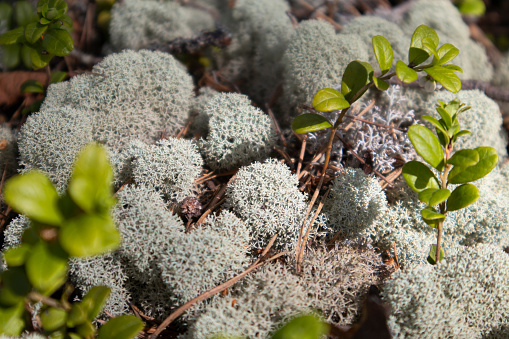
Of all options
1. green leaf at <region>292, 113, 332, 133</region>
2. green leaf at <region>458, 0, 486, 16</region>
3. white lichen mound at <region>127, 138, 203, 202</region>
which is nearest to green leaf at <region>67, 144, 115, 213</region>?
white lichen mound at <region>127, 138, 203, 202</region>

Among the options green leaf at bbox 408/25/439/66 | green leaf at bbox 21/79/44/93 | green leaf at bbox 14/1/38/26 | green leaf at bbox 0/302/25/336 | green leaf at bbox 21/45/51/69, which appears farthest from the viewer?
green leaf at bbox 21/79/44/93

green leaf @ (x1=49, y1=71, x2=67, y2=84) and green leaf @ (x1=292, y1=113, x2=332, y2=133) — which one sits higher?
green leaf @ (x1=292, y1=113, x2=332, y2=133)

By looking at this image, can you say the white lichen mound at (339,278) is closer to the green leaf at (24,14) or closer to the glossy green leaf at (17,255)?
the glossy green leaf at (17,255)

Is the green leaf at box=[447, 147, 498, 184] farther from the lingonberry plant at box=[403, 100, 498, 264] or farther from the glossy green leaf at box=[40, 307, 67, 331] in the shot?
the glossy green leaf at box=[40, 307, 67, 331]

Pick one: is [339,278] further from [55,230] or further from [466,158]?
[55,230]

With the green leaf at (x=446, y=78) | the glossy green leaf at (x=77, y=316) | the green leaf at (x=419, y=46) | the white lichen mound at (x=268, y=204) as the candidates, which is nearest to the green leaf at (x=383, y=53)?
the green leaf at (x=419, y=46)

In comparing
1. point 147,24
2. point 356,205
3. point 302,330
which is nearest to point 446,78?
point 356,205

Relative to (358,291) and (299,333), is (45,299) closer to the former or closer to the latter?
(299,333)
